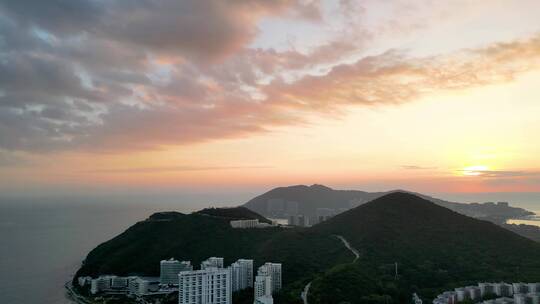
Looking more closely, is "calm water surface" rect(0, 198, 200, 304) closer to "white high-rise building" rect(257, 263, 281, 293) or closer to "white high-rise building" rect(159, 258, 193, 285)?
"white high-rise building" rect(159, 258, 193, 285)

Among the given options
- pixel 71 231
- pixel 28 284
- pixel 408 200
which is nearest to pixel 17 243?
pixel 71 231

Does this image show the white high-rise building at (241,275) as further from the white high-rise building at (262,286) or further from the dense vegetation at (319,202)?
the dense vegetation at (319,202)

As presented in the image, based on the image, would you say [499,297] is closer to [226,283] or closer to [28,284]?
[226,283]

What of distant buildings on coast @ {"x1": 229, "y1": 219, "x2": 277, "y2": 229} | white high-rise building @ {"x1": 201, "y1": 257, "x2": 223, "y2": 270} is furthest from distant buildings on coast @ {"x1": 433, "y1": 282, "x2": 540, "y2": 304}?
distant buildings on coast @ {"x1": 229, "y1": 219, "x2": 277, "y2": 229}

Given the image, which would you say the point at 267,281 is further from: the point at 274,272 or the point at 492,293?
the point at 492,293

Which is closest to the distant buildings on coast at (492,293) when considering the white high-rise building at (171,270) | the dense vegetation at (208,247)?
the dense vegetation at (208,247)

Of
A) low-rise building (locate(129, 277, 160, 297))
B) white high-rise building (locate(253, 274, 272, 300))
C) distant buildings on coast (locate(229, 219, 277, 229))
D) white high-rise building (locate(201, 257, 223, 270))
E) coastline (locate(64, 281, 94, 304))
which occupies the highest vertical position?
distant buildings on coast (locate(229, 219, 277, 229))

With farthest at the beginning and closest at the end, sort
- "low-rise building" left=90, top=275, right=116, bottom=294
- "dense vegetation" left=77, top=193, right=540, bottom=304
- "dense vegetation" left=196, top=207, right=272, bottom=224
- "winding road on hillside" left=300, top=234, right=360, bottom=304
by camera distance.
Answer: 1. "dense vegetation" left=196, top=207, right=272, bottom=224
2. "low-rise building" left=90, top=275, right=116, bottom=294
3. "dense vegetation" left=77, top=193, right=540, bottom=304
4. "winding road on hillside" left=300, top=234, right=360, bottom=304
